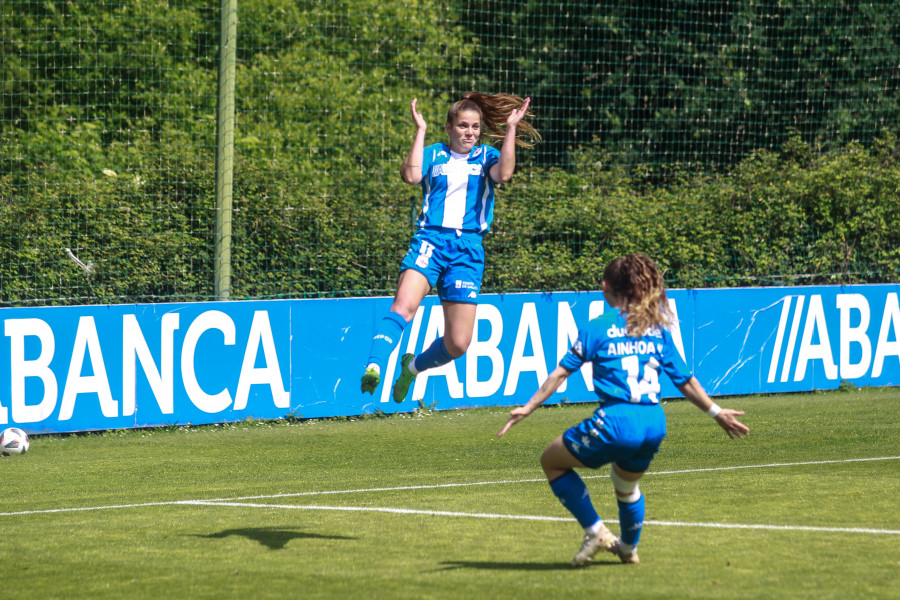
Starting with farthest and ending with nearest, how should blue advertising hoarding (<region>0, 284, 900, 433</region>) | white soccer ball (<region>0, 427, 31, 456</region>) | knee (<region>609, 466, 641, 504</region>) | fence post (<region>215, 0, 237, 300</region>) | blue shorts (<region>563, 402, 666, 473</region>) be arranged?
fence post (<region>215, 0, 237, 300</region>) < blue advertising hoarding (<region>0, 284, 900, 433</region>) < white soccer ball (<region>0, 427, 31, 456</region>) < knee (<region>609, 466, 641, 504</region>) < blue shorts (<region>563, 402, 666, 473</region>)

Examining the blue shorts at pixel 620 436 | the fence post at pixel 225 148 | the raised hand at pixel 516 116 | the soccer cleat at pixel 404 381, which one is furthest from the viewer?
the fence post at pixel 225 148

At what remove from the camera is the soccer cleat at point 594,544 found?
6469 mm

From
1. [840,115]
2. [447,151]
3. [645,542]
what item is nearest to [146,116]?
[447,151]

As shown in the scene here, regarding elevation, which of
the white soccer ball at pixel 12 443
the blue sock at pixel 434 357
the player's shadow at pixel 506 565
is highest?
the blue sock at pixel 434 357

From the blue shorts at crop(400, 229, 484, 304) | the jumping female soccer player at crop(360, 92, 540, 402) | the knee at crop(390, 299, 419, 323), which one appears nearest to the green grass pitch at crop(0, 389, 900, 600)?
the jumping female soccer player at crop(360, 92, 540, 402)

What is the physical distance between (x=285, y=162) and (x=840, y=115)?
12.3 metres

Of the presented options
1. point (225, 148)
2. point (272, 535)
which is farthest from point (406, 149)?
point (272, 535)

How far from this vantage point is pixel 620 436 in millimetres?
6219

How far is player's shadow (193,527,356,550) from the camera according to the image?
7465 millimetres

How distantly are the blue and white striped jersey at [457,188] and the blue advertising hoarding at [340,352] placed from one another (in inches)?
228

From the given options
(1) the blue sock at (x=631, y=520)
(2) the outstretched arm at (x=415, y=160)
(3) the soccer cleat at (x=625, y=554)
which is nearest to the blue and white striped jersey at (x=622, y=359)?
(1) the blue sock at (x=631, y=520)

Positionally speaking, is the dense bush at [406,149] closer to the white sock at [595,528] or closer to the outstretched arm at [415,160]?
A: the outstretched arm at [415,160]

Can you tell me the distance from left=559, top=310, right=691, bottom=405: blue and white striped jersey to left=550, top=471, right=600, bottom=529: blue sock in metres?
0.46

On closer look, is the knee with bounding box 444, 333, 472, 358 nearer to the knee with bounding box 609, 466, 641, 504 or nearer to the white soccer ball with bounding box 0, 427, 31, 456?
the knee with bounding box 609, 466, 641, 504
